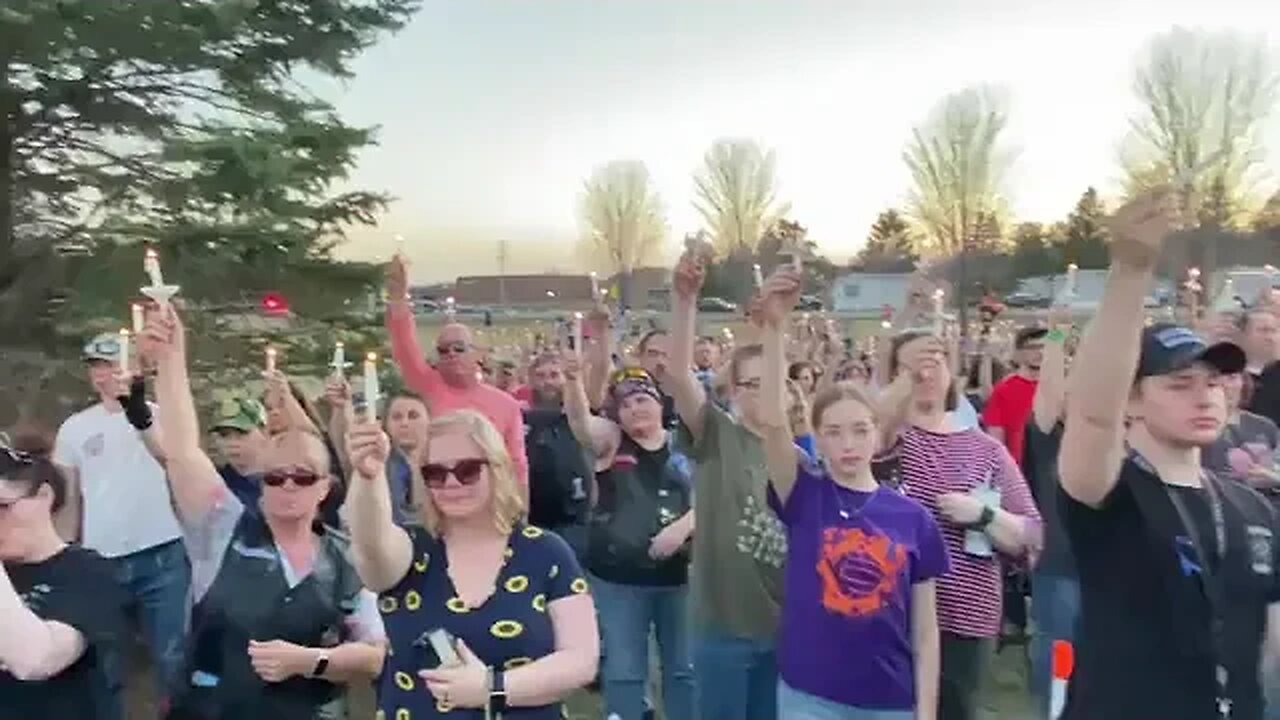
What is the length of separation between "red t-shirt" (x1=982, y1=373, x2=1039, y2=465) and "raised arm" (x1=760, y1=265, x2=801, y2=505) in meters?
3.57

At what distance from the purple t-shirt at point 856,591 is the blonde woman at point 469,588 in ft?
3.73

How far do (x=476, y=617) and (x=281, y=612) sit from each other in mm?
725

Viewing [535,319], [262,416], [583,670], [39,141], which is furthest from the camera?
[535,319]

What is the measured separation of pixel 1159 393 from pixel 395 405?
4369 millimetres

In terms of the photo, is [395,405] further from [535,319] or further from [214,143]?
[535,319]

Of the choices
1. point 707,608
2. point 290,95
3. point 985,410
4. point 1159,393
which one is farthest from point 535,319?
point 1159,393

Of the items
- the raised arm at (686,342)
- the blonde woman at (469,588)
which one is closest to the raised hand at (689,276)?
the raised arm at (686,342)

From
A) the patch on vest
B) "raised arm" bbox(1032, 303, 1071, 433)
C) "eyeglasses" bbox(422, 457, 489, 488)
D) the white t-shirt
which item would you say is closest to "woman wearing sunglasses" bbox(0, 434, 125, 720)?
"eyeglasses" bbox(422, 457, 489, 488)

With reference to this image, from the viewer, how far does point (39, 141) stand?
9141mm

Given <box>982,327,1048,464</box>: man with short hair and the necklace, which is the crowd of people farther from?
<box>982,327,1048,464</box>: man with short hair

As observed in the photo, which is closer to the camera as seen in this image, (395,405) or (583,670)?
(583,670)

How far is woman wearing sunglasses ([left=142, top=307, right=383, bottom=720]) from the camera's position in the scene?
3424 mm

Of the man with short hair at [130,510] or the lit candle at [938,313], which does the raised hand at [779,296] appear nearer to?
the lit candle at [938,313]

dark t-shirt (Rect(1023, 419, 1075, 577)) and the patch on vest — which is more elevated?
the patch on vest
